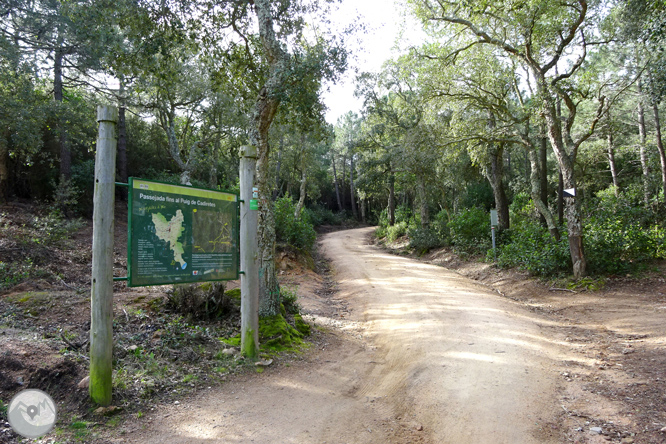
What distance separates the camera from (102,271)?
4.10 metres

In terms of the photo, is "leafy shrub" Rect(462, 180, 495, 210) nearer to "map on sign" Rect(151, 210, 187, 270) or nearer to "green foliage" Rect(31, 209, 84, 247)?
"green foliage" Rect(31, 209, 84, 247)

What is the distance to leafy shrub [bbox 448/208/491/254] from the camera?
18.2m

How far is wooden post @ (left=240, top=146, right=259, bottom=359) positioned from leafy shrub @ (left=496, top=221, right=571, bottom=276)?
1001 centimetres

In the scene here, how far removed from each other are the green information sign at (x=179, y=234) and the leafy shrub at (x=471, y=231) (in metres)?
14.6

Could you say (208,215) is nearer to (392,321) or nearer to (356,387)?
(356,387)

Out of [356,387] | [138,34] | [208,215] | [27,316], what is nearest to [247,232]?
[208,215]

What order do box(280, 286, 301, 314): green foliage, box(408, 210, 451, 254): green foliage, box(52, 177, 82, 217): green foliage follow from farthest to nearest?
1. box(408, 210, 451, 254): green foliage
2. box(52, 177, 82, 217): green foliage
3. box(280, 286, 301, 314): green foliage

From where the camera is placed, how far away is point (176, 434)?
364cm

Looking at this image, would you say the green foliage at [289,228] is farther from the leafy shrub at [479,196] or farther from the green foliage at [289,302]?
the leafy shrub at [479,196]

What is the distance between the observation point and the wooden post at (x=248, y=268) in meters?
5.79

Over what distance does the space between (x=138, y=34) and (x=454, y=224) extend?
15.5 meters

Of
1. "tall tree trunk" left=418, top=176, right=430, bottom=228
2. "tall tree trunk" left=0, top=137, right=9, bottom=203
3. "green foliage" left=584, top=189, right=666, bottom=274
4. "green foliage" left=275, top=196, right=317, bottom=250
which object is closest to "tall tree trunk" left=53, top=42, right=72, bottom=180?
"tall tree trunk" left=0, top=137, right=9, bottom=203

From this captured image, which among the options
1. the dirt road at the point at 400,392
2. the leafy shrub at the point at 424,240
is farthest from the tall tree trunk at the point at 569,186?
the leafy shrub at the point at 424,240

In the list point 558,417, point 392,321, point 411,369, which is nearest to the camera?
point 558,417
